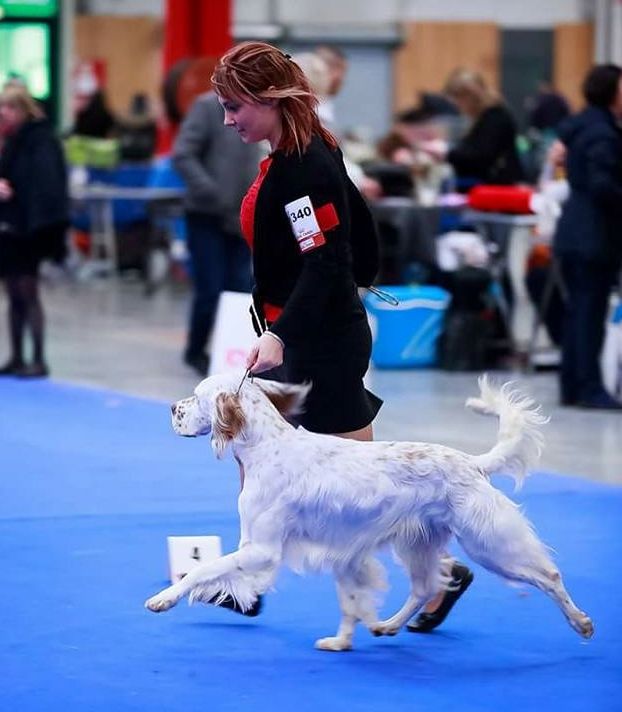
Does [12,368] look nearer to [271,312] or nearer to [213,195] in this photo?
[213,195]

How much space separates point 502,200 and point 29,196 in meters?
2.99

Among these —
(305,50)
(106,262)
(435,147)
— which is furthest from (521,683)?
(305,50)

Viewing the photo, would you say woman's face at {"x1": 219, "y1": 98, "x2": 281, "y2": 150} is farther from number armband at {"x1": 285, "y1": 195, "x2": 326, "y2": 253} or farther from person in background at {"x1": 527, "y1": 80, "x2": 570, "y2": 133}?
person in background at {"x1": 527, "y1": 80, "x2": 570, "y2": 133}

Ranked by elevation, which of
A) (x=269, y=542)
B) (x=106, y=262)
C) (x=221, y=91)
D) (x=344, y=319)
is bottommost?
(x=106, y=262)

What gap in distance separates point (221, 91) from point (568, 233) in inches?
188

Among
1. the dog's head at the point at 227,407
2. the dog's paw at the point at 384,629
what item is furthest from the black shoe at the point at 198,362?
the dog's head at the point at 227,407

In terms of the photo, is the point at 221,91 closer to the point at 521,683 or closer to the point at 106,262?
the point at 521,683

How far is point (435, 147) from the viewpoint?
14.5m

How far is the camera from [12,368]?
9.93 meters

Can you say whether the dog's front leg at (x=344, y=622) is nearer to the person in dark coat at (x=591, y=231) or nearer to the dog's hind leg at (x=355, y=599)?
the dog's hind leg at (x=355, y=599)

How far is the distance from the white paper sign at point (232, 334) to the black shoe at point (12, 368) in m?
2.10

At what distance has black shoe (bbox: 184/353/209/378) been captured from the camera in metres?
9.76

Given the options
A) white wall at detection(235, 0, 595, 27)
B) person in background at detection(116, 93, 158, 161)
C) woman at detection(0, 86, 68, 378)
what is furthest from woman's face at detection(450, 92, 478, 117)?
white wall at detection(235, 0, 595, 27)

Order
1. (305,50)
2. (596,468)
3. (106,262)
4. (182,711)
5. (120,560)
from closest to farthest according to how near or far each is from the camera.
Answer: (182,711) → (120,560) → (596,468) → (106,262) → (305,50)
